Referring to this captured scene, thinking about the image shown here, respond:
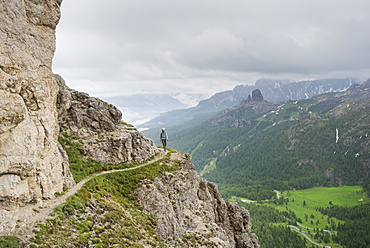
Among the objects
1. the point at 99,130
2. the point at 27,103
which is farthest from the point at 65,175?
the point at 99,130

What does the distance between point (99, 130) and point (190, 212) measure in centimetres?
2715

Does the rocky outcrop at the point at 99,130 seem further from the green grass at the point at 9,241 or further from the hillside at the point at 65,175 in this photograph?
the green grass at the point at 9,241

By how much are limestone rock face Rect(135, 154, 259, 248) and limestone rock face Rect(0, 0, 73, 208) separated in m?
17.4

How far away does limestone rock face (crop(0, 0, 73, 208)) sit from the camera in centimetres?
2294

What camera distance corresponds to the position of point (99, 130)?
50.8 m

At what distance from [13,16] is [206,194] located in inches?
1979

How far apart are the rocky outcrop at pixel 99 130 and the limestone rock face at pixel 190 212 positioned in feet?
33.2

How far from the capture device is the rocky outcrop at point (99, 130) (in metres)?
Answer: 46.3

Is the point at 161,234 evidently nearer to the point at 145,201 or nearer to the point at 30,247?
the point at 145,201

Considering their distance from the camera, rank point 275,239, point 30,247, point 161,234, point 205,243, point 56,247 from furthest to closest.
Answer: point 275,239, point 205,243, point 161,234, point 56,247, point 30,247

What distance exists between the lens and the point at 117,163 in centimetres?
4775

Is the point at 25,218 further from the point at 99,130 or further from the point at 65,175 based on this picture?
the point at 99,130

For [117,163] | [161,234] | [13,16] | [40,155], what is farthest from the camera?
[117,163]

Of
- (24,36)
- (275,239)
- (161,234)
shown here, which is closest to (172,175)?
(161,234)
